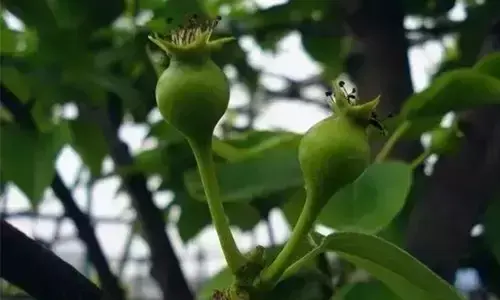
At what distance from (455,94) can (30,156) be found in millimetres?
251

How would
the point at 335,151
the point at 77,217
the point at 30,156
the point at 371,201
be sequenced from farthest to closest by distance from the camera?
the point at 77,217
the point at 30,156
the point at 371,201
the point at 335,151

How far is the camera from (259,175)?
1.55ft

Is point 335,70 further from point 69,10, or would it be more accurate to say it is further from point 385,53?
point 69,10

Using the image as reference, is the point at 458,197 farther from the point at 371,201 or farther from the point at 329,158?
the point at 329,158

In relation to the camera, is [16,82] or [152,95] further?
[152,95]

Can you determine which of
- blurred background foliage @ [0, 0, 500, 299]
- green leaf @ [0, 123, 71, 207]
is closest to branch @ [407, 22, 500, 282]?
blurred background foliage @ [0, 0, 500, 299]

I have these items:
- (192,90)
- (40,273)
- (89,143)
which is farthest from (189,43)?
(89,143)

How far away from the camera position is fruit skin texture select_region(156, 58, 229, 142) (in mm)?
313

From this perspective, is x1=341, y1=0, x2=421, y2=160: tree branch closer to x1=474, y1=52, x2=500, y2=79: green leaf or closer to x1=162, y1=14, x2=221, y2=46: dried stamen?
x1=474, y1=52, x2=500, y2=79: green leaf

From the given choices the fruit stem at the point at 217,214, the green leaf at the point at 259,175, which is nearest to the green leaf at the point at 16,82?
the green leaf at the point at 259,175

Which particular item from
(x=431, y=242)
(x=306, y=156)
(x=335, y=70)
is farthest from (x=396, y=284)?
(x=335, y=70)

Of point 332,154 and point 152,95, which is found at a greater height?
point 152,95

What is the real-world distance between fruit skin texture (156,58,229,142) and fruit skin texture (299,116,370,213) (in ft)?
0.11

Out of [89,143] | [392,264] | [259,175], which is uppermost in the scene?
[89,143]
